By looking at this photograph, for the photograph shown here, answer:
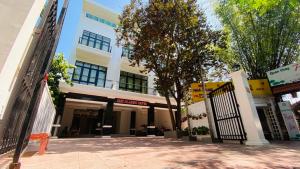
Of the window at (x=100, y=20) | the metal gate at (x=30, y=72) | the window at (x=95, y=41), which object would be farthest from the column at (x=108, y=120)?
the metal gate at (x=30, y=72)

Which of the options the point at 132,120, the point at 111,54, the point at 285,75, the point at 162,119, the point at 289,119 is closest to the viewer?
the point at 289,119

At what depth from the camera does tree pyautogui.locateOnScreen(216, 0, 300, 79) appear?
508 inches

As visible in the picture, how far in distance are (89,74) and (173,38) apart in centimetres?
897

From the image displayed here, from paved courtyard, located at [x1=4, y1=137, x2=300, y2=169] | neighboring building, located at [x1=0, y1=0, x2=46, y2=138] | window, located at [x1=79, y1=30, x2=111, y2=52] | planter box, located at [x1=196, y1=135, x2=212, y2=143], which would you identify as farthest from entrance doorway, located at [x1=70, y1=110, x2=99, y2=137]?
neighboring building, located at [x1=0, y1=0, x2=46, y2=138]

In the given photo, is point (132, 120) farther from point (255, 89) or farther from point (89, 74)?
point (255, 89)

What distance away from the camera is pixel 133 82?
18.9 m

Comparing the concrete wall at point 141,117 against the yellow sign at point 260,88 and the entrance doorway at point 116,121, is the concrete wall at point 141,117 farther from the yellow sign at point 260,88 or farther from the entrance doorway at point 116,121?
the yellow sign at point 260,88

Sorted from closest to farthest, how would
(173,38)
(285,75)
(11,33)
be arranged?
(11,33), (285,75), (173,38)

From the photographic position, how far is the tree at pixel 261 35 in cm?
1290

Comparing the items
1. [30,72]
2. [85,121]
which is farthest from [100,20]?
[30,72]

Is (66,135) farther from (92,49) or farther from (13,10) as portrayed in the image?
(13,10)

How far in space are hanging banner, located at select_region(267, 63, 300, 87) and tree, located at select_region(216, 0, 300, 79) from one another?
2309 mm

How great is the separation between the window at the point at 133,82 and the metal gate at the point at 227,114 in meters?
10.7

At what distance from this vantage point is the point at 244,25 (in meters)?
14.4
